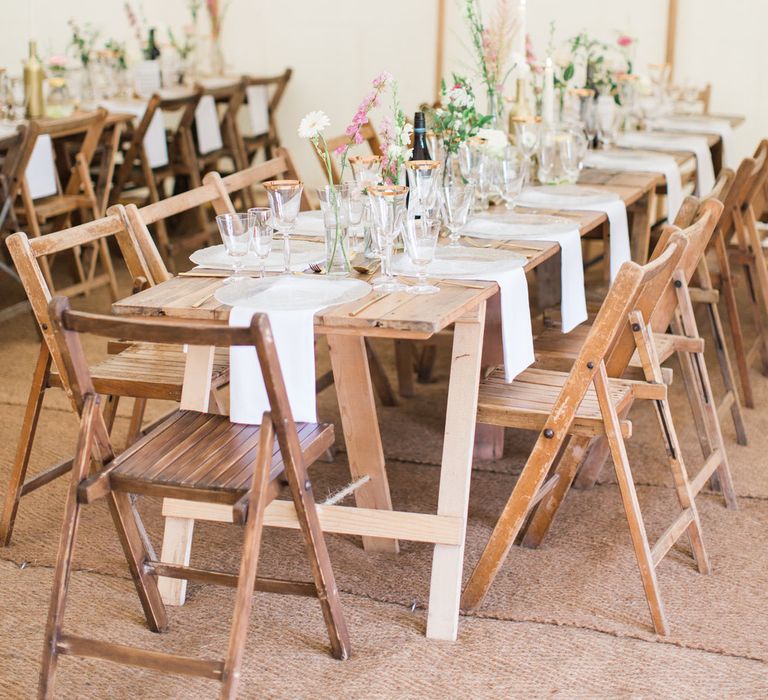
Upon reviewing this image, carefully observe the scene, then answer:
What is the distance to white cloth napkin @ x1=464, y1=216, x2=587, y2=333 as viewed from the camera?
9.21ft

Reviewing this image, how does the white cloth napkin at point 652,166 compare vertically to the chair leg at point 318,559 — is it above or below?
above

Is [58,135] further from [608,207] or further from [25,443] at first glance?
[608,207]

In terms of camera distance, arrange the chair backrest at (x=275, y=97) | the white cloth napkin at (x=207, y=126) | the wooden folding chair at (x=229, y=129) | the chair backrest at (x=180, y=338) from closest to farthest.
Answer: the chair backrest at (x=180, y=338) → the white cloth napkin at (x=207, y=126) → the wooden folding chair at (x=229, y=129) → the chair backrest at (x=275, y=97)

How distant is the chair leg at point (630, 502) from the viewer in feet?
7.42

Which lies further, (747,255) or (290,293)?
(747,255)

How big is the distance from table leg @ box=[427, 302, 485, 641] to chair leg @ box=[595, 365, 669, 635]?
26cm

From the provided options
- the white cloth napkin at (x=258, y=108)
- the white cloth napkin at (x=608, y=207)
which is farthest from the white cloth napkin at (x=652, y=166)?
the white cloth napkin at (x=258, y=108)

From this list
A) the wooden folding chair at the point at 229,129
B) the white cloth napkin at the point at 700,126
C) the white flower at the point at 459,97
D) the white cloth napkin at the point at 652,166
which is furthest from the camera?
the wooden folding chair at the point at 229,129

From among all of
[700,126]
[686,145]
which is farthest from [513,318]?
[700,126]

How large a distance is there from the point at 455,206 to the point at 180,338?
3.76ft

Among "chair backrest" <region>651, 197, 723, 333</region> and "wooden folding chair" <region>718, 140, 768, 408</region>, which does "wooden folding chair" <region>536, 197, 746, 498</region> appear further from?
"wooden folding chair" <region>718, 140, 768, 408</region>

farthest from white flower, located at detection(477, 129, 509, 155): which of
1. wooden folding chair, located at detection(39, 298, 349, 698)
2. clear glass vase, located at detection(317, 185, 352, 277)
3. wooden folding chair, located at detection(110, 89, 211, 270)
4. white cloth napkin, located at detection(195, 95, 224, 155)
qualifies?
white cloth napkin, located at detection(195, 95, 224, 155)

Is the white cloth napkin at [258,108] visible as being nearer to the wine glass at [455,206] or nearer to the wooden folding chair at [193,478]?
the wine glass at [455,206]

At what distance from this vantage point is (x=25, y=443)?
2.74 m
